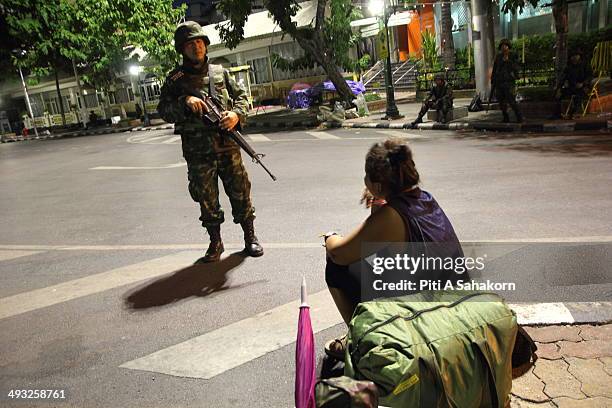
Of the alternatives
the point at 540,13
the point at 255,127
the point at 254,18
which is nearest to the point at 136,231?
the point at 255,127

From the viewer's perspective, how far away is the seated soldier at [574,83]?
36.1 ft

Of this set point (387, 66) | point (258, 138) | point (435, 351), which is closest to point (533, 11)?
point (387, 66)

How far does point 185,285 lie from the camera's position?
4.25 meters

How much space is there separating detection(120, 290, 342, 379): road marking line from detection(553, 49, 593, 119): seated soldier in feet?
33.3

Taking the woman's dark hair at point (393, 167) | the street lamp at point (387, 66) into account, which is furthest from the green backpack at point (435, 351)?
the street lamp at point (387, 66)

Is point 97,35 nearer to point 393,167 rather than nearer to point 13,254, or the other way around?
point 13,254

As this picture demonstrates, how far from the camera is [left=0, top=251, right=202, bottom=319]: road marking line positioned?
4.20 m

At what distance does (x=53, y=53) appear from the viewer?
2831 centimetres

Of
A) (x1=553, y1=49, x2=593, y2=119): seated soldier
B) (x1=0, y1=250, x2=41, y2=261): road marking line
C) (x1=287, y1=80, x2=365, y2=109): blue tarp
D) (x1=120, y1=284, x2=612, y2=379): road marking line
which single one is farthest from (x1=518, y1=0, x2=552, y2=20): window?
(x1=0, y1=250, x2=41, y2=261): road marking line

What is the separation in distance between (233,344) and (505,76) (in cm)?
1039

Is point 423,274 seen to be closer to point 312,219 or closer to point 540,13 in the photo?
point 312,219

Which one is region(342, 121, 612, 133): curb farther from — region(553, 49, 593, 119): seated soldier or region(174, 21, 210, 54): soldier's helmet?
region(174, 21, 210, 54): soldier's helmet

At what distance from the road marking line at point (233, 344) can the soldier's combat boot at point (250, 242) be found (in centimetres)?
121

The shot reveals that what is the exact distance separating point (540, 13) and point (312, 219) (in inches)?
761
